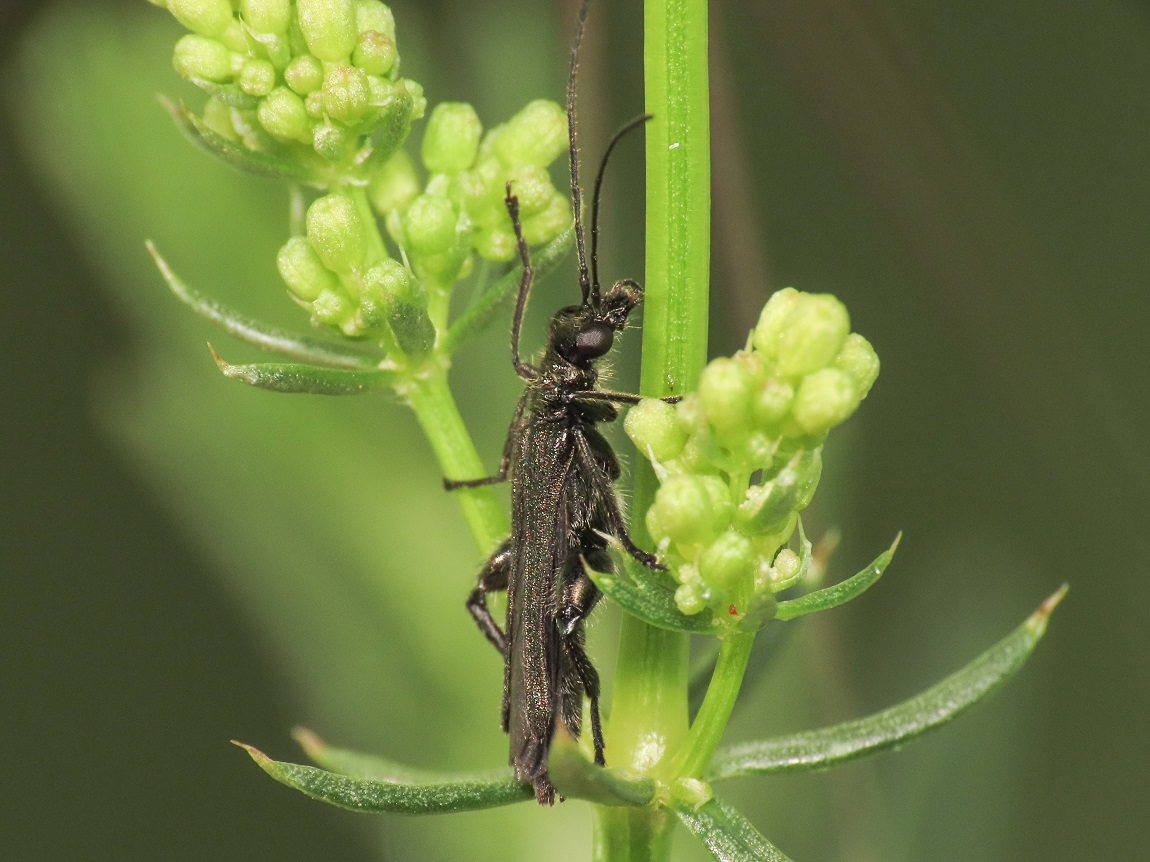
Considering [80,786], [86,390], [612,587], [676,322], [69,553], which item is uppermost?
[676,322]

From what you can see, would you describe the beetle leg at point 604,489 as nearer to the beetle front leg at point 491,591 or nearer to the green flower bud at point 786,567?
the beetle front leg at point 491,591

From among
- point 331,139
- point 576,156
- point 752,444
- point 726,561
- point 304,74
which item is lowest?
point 726,561

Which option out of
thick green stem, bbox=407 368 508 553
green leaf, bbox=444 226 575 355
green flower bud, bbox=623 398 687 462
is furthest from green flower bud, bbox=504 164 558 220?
green flower bud, bbox=623 398 687 462

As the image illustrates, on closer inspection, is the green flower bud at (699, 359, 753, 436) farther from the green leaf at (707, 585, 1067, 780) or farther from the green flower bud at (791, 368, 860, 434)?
the green leaf at (707, 585, 1067, 780)

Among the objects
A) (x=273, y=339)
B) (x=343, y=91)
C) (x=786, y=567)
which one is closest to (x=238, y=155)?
(x=343, y=91)

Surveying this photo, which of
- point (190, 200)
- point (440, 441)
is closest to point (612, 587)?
point (440, 441)

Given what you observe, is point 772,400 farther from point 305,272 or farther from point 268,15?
point 268,15

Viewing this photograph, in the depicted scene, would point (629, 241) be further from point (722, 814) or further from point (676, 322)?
point (722, 814)
